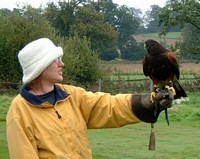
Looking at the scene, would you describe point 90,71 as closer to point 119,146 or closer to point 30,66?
point 119,146

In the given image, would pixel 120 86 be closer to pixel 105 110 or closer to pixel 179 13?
pixel 179 13

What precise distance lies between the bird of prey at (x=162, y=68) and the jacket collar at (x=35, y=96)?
1139mm

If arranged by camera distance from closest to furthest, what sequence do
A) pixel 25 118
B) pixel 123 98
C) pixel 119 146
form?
pixel 25 118, pixel 123 98, pixel 119 146

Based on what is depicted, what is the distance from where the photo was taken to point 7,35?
41.3 m

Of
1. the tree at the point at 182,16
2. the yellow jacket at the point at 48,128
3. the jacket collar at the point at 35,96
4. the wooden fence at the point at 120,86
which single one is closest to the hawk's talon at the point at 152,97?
the yellow jacket at the point at 48,128

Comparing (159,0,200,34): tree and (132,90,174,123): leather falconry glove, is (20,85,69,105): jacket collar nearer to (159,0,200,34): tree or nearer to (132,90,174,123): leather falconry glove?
(132,90,174,123): leather falconry glove

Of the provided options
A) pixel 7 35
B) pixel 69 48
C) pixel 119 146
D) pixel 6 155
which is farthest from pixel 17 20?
pixel 6 155

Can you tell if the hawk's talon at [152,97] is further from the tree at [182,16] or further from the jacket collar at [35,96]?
the tree at [182,16]

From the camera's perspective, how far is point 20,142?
14.3 ft

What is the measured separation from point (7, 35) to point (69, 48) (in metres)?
5.18

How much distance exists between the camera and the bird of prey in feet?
20.0

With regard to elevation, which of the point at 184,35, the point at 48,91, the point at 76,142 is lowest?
the point at 184,35

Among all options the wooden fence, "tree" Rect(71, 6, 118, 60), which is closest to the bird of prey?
the wooden fence

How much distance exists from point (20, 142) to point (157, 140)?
531 inches
